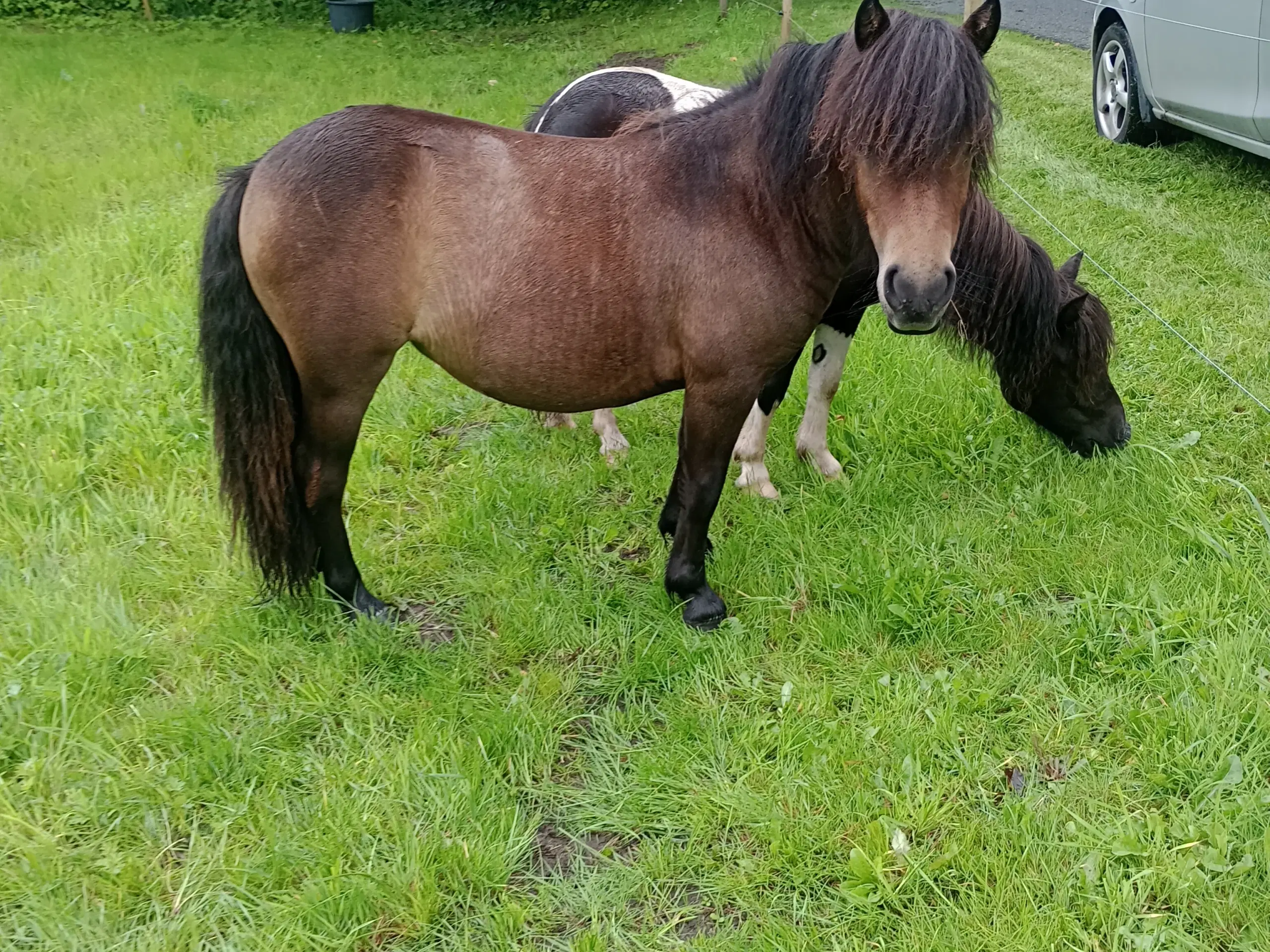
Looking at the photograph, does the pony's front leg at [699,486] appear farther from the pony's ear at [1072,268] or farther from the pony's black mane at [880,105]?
the pony's ear at [1072,268]

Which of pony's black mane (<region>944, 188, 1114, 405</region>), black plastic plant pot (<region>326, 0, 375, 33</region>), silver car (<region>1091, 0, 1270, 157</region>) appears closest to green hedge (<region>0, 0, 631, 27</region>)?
black plastic plant pot (<region>326, 0, 375, 33</region>)

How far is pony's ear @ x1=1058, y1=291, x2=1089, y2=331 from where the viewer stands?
342cm

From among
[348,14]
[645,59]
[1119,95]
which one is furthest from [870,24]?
[348,14]

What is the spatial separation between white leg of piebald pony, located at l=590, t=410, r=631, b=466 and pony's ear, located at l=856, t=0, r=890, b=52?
7.13 ft

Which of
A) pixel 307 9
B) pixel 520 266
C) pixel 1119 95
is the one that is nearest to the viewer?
pixel 520 266

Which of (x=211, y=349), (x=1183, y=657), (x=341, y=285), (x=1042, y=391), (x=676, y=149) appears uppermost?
(x=676, y=149)

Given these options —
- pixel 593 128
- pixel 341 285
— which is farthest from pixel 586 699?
pixel 593 128

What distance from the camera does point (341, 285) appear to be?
2.42 metres

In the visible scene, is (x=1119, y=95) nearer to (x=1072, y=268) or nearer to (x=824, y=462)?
(x=1072, y=268)

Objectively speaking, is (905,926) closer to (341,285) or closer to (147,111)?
(341,285)

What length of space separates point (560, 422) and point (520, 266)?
1.79m

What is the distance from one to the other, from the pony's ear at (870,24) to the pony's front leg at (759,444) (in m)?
1.53

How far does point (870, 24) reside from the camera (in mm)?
2152

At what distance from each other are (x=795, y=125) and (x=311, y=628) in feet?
7.32
